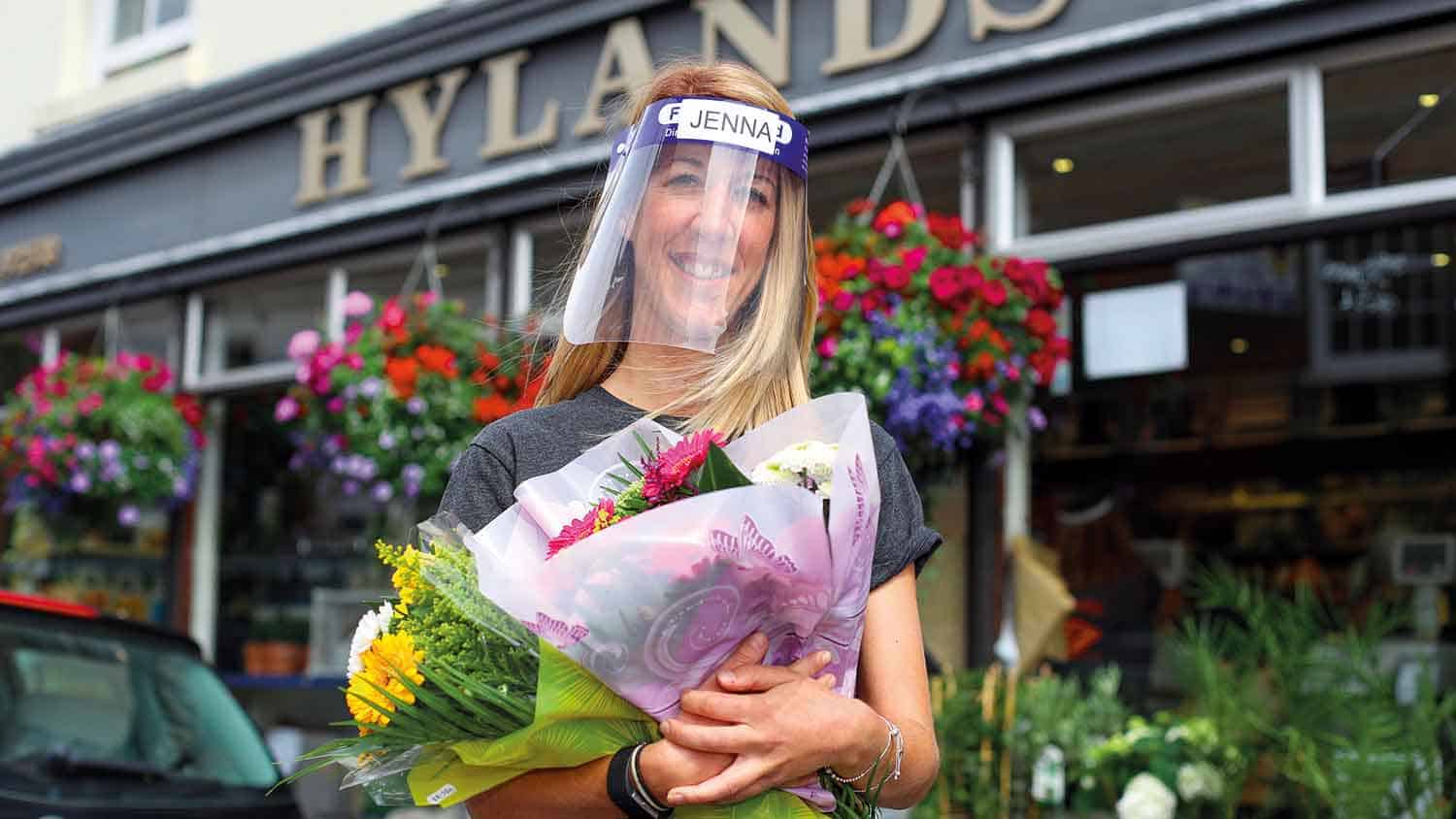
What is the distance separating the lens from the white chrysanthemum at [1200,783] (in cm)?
453

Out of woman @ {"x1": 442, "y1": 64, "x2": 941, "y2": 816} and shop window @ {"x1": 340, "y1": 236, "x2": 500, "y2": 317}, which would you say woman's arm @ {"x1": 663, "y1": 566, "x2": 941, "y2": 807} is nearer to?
woman @ {"x1": 442, "y1": 64, "x2": 941, "y2": 816}

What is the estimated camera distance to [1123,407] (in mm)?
6344

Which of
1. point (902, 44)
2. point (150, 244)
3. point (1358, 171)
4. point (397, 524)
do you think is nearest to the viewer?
point (1358, 171)

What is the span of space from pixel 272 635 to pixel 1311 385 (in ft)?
18.9

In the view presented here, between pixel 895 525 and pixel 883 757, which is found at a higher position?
pixel 895 525

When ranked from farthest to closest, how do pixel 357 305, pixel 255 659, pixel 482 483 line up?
pixel 255 659 < pixel 357 305 < pixel 482 483

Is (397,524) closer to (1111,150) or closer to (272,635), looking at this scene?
(272,635)

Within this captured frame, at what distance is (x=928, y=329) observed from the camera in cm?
479

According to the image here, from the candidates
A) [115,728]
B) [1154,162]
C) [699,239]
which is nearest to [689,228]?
[699,239]

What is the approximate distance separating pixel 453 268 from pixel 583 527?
240 inches

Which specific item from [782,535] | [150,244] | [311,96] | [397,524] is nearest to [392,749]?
[782,535]

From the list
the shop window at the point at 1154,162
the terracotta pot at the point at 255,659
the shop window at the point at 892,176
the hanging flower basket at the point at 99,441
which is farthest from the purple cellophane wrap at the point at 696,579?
the terracotta pot at the point at 255,659

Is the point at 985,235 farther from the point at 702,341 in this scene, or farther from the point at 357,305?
the point at 702,341

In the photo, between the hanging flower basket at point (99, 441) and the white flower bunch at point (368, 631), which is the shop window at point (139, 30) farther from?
the white flower bunch at point (368, 631)
